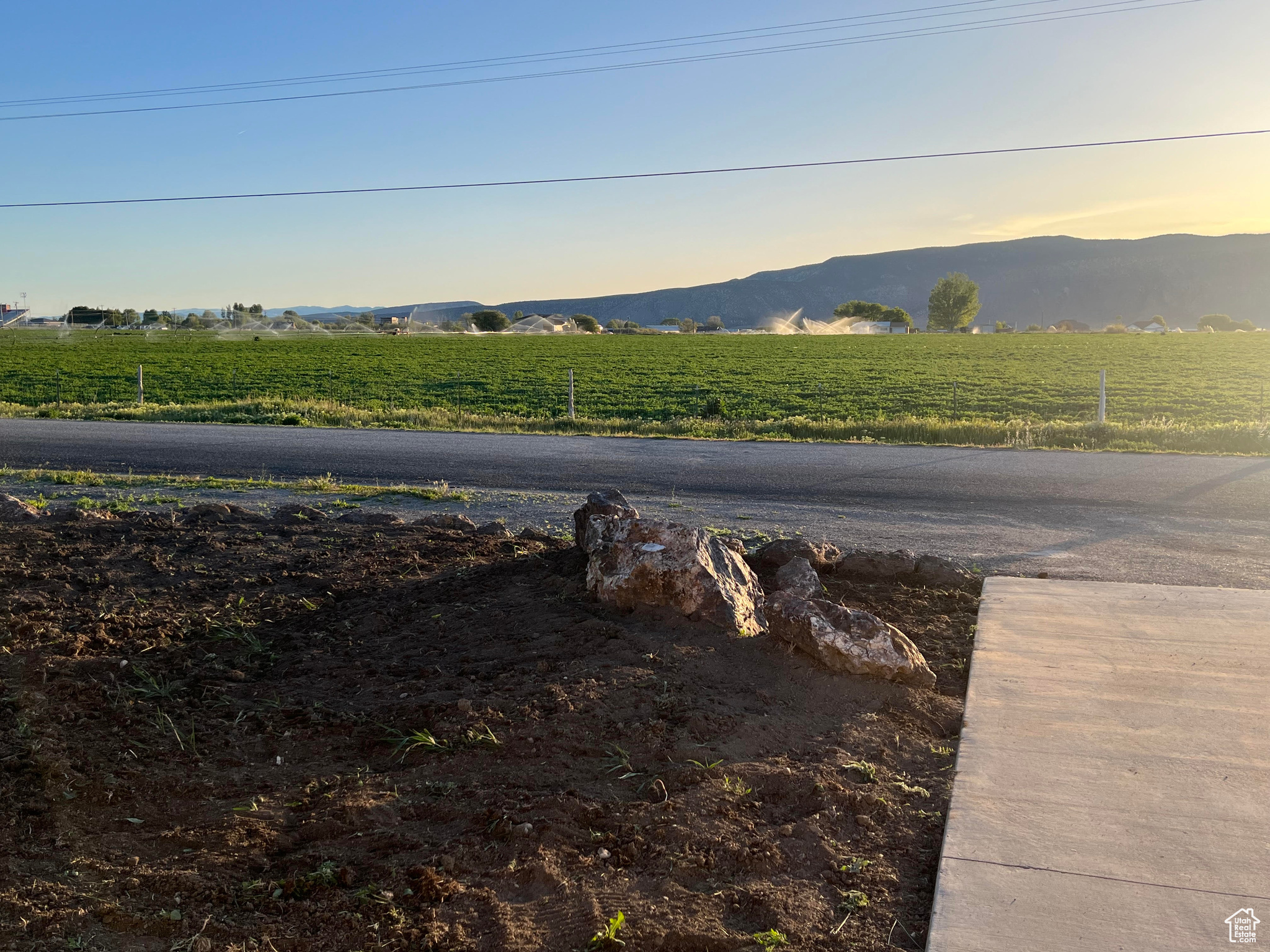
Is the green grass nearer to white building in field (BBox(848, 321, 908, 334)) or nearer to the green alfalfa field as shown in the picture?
the green alfalfa field

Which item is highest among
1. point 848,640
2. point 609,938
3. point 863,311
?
point 863,311

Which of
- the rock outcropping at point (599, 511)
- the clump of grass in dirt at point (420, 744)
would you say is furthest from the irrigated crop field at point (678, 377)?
the clump of grass in dirt at point (420, 744)

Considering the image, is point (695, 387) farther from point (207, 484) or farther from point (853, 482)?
point (207, 484)

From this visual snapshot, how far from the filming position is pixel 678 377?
41156mm

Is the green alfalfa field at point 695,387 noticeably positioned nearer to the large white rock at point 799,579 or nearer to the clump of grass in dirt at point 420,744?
the large white rock at point 799,579

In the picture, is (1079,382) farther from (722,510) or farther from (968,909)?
(968,909)

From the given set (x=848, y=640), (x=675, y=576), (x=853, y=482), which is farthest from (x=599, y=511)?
(x=853, y=482)

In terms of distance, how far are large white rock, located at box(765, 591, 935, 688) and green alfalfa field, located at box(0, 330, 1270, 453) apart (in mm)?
12056

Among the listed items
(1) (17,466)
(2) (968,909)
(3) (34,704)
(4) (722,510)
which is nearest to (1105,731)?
(2) (968,909)

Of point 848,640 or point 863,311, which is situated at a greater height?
point 863,311

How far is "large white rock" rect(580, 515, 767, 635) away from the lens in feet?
15.8

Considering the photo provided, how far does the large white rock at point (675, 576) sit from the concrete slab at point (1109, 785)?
1217 millimetres

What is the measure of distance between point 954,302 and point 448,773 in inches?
5788

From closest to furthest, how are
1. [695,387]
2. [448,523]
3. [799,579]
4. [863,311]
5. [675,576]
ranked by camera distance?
1. [675,576]
2. [799,579]
3. [448,523]
4. [695,387]
5. [863,311]
